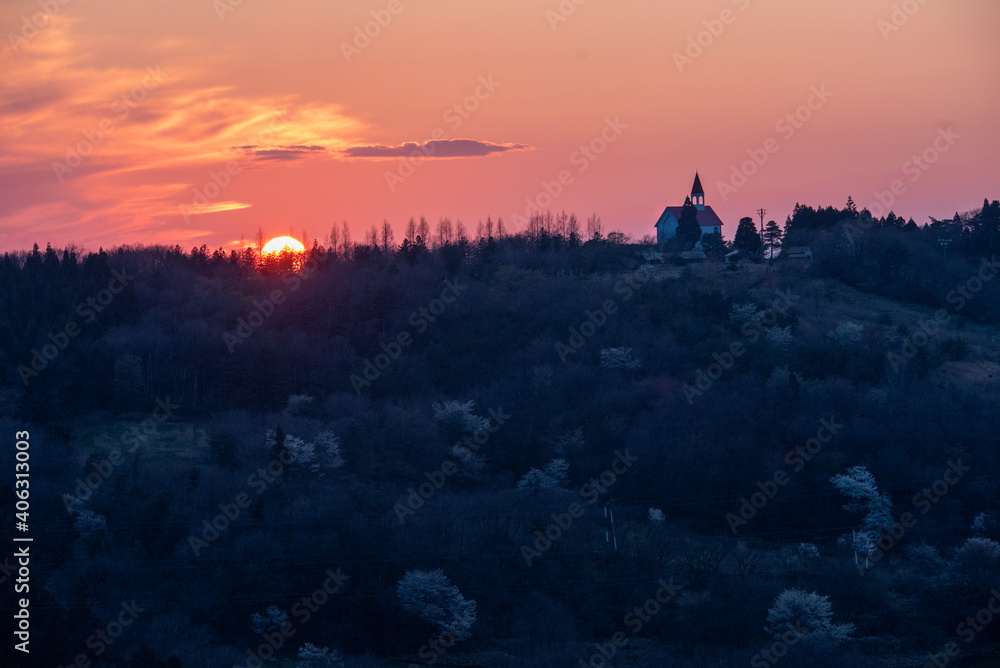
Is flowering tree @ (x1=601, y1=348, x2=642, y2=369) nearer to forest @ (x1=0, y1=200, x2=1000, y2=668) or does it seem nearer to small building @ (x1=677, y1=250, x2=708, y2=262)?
forest @ (x1=0, y1=200, x2=1000, y2=668)

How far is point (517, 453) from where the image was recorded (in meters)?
50.0

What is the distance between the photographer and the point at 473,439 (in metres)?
50.6

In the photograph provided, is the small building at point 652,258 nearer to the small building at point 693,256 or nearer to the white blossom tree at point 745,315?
the small building at point 693,256

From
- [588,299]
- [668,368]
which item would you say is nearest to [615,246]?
[588,299]

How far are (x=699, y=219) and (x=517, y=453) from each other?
56.6 m

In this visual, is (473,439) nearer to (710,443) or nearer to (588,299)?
(710,443)

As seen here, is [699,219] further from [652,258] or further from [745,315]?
[745,315]

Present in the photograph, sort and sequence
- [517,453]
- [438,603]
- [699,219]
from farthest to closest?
[699,219] < [517,453] < [438,603]

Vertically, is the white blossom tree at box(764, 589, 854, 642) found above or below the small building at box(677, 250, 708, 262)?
below

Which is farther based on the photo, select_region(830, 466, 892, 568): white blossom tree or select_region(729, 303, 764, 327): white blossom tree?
select_region(729, 303, 764, 327): white blossom tree

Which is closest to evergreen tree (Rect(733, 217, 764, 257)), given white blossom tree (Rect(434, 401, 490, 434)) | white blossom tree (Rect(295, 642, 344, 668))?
white blossom tree (Rect(434, 401, 490, 434))

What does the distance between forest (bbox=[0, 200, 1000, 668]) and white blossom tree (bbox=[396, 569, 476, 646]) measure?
108 millimetres

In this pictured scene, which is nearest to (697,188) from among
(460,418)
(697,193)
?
(697,193)

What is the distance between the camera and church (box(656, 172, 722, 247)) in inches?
3900
